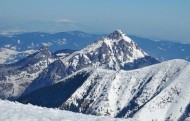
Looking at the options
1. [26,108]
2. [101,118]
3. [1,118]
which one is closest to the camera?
[1,118]

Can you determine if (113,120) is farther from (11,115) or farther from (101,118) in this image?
(11,115)

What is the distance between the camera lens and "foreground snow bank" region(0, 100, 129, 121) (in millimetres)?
45625

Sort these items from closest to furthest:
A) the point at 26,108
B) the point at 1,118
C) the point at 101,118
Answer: the point at 1,118 < the point at 101,118 < the point at 26,108

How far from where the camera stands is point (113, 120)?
46.4 meters

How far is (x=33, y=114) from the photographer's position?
156 feet

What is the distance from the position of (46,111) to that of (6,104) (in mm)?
5150

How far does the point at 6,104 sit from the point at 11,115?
5.79 metres

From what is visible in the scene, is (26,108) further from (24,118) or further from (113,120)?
(113,120)

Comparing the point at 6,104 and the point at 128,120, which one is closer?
the point at 128,120

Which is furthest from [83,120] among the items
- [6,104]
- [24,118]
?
[6,104]

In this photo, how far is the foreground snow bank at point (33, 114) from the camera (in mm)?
45625

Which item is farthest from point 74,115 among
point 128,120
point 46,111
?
point 128,120

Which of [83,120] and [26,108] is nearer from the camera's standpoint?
[83,120]

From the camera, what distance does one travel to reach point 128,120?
46.9m
